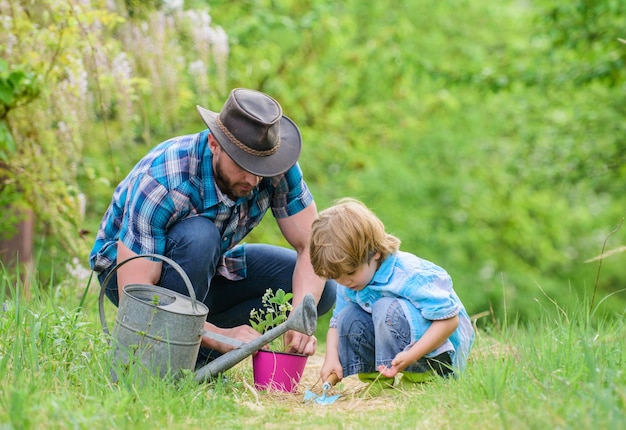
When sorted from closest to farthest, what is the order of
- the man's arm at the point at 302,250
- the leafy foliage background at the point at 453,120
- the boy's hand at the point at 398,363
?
1. the boy's hand at the point at 398,363
2. the man's arm at the point at 302,250
3. the leafy foliage background at the point at 453,120

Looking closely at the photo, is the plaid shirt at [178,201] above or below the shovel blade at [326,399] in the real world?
above

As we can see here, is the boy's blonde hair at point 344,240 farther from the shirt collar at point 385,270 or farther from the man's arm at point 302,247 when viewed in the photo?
the man's arm at point 302,247

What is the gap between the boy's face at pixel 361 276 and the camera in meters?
2.74

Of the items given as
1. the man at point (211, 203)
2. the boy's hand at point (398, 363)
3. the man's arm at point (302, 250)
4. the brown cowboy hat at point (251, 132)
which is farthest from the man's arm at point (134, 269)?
the boy's hand at point (398, 363)

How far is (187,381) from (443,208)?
8.51 metres

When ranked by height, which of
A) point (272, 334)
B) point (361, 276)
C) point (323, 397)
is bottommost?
point (323, 397)

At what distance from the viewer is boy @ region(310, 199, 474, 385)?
266cm

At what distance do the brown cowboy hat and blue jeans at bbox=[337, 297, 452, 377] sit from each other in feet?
2.15

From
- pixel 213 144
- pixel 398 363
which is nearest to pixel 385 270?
pixel 398 363

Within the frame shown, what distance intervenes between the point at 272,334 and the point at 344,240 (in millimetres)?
447

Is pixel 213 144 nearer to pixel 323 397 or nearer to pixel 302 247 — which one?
pixel 302 247

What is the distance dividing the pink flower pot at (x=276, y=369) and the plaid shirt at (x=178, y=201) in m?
0.55

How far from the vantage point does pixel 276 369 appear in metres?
2.69

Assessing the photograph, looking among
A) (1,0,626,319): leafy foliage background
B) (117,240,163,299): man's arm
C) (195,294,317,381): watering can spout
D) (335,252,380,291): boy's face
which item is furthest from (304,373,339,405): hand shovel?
(1,0,626,319): leafy foliage background
